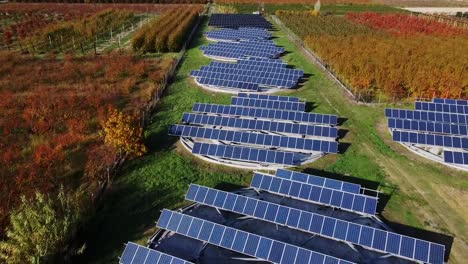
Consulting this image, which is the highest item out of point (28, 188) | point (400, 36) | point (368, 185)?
point (400, 36)

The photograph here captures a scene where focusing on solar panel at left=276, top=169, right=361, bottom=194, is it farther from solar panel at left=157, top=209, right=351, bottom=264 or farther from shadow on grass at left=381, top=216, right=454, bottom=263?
solar panel at left=157, top=209, right=351, bottom=264

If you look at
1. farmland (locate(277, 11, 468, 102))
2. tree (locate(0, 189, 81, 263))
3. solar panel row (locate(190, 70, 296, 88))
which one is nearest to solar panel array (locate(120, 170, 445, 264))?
tree (locate(0, 189, 81, 263))

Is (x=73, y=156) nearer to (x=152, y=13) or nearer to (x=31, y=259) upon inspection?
(x=31, y=259)

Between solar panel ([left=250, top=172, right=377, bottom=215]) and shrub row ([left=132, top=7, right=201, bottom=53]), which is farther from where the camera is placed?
shrub row ([left=132, top=7, right=201, bottom=53])

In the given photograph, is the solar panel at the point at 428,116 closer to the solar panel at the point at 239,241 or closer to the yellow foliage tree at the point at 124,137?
the solar panel at the point at 239,241

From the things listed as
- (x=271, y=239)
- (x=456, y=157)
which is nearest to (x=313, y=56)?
(x=456, y=157)

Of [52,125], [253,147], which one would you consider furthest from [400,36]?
[52,125]
